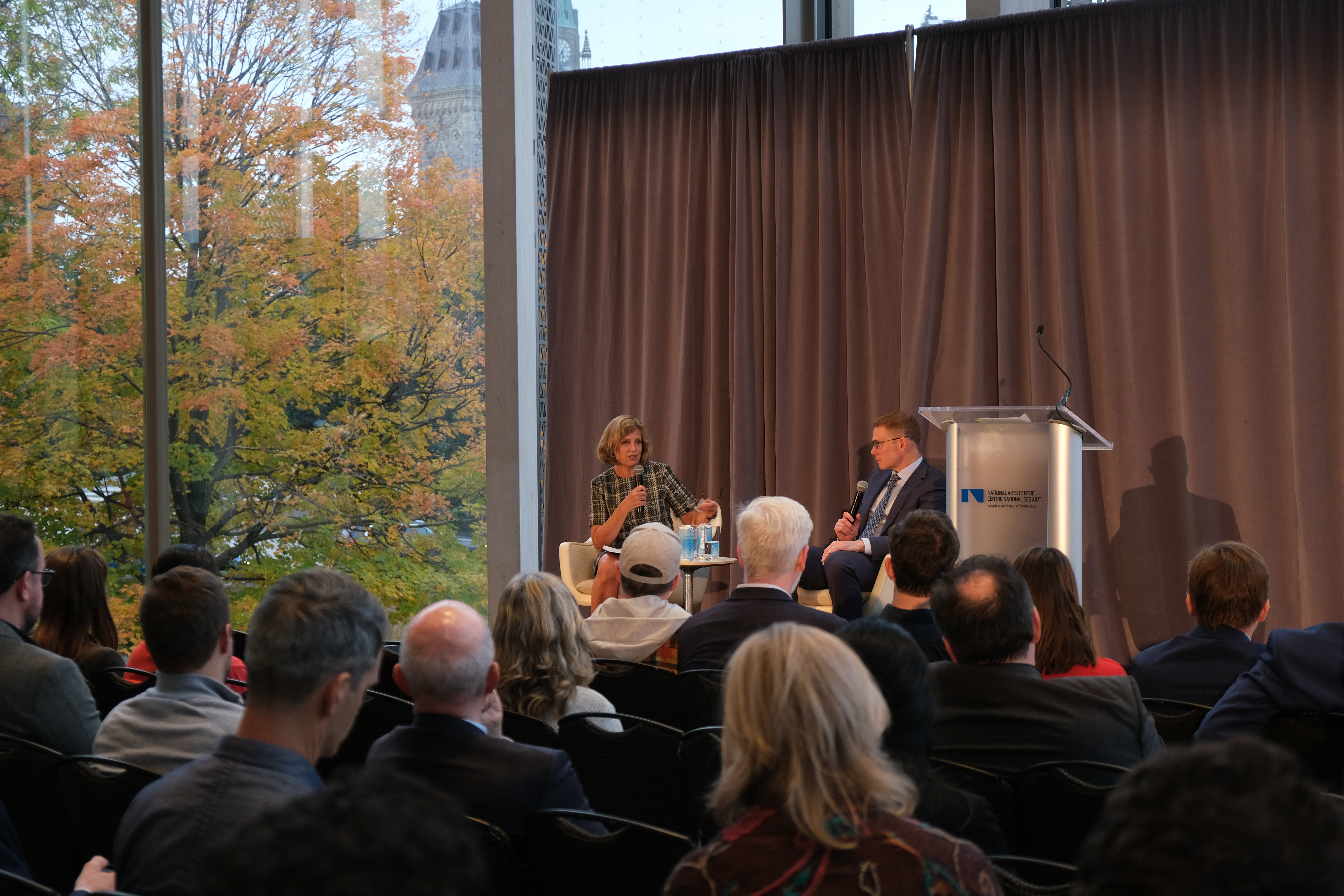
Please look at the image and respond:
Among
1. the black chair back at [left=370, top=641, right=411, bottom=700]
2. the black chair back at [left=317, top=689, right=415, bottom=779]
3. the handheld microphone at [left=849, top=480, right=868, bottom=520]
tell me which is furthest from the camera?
the handheld microphone at [left=849, top=480, right=868, bottom=520]

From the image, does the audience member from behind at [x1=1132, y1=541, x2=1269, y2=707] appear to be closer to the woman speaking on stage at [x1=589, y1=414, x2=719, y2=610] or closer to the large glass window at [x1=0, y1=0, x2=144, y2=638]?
the woman speaking on stage at [x1=589, y1=414, x2=719, y2=610]

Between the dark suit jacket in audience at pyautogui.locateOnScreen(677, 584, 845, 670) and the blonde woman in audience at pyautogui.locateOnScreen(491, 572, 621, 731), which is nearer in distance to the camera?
the blonde woman in audience at pyautogui.locateOnScreen(491, 572, 621, 731)

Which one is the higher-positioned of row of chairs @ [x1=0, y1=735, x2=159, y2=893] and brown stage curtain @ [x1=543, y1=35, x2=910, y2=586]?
brown stage curtain @ [x1=543, y1=35, x2=910, y2=586]

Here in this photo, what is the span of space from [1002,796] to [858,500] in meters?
4.10

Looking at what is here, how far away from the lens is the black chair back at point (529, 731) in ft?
8.50

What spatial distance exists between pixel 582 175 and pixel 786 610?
4.60 metres

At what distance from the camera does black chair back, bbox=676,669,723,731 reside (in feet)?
10.1

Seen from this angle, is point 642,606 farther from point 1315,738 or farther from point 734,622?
point 1315,738

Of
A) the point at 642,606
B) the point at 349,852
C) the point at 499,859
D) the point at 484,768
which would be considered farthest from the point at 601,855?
the point at 642,606

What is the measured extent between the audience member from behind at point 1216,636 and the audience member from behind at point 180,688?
230 centimetres

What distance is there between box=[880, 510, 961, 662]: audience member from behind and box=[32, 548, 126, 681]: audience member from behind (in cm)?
226

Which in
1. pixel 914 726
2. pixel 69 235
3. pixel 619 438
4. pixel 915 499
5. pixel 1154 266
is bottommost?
pixel 914 726

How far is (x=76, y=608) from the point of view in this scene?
3.45 meters

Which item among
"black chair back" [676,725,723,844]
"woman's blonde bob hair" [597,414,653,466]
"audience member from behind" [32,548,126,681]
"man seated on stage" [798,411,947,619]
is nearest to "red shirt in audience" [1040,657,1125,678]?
"black chair back" [676,725,723,844]
